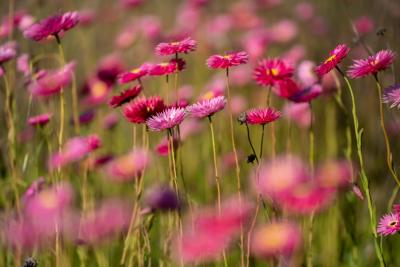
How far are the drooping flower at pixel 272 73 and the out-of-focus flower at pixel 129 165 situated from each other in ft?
0.86

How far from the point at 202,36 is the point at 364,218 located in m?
1.33

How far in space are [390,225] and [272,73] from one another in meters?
0.37

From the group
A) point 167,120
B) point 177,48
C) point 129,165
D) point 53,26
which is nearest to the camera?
point 167,120

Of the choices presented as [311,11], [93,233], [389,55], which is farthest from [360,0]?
[93,233]

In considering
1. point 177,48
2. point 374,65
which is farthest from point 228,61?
point 374,65

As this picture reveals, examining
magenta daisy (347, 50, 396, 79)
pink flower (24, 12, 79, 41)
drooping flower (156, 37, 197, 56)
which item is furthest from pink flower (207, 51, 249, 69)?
pink flower (24, 12, 79, 41)

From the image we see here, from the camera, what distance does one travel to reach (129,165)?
127 centimetres

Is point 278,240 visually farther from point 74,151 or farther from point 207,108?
point 74,151

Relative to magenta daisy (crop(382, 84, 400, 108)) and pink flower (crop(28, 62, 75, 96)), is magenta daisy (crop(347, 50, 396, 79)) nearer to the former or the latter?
magenta daisy (crop(382, 84, 400, 108))

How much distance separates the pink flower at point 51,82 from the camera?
3.97 ft

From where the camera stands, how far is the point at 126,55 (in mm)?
2900

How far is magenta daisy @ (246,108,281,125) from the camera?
919 mm

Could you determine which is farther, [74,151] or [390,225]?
[74,151]

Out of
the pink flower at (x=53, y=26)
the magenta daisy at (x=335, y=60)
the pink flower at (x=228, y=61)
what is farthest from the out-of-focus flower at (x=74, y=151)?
the magenta daisy at (x=335, y=60)
